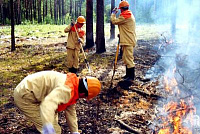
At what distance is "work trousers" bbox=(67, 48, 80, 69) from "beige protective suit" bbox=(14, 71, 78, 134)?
14.2ft

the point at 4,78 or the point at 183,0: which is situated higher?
the point at 183,0

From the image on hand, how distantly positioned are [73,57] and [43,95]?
454 cm

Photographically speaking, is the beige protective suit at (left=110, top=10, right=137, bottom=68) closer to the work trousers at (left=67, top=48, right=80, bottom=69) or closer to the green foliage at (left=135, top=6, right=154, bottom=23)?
the work trousers at (left=67, top=48, right=80, bottom=69)

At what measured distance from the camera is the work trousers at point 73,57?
771 centimetres

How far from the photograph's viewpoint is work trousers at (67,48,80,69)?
771 cm

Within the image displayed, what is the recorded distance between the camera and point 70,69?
26.0ft

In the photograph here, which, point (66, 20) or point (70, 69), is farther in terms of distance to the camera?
point (66, 20)

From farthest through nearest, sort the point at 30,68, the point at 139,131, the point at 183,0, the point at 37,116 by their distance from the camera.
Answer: the point at 183,0
the point at 30,68
the point at 139,131
the point at 37,116

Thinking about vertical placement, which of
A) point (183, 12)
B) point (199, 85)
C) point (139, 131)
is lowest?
point (139, 131)

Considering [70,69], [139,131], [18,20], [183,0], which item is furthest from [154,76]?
[18,20]

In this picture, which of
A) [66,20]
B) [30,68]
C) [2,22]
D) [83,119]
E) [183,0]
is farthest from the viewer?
[66,20]

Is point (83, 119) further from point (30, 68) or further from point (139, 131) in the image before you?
point (30, 68)

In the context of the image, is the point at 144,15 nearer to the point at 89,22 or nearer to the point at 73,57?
the point at 89,22

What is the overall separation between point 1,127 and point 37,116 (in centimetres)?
154
